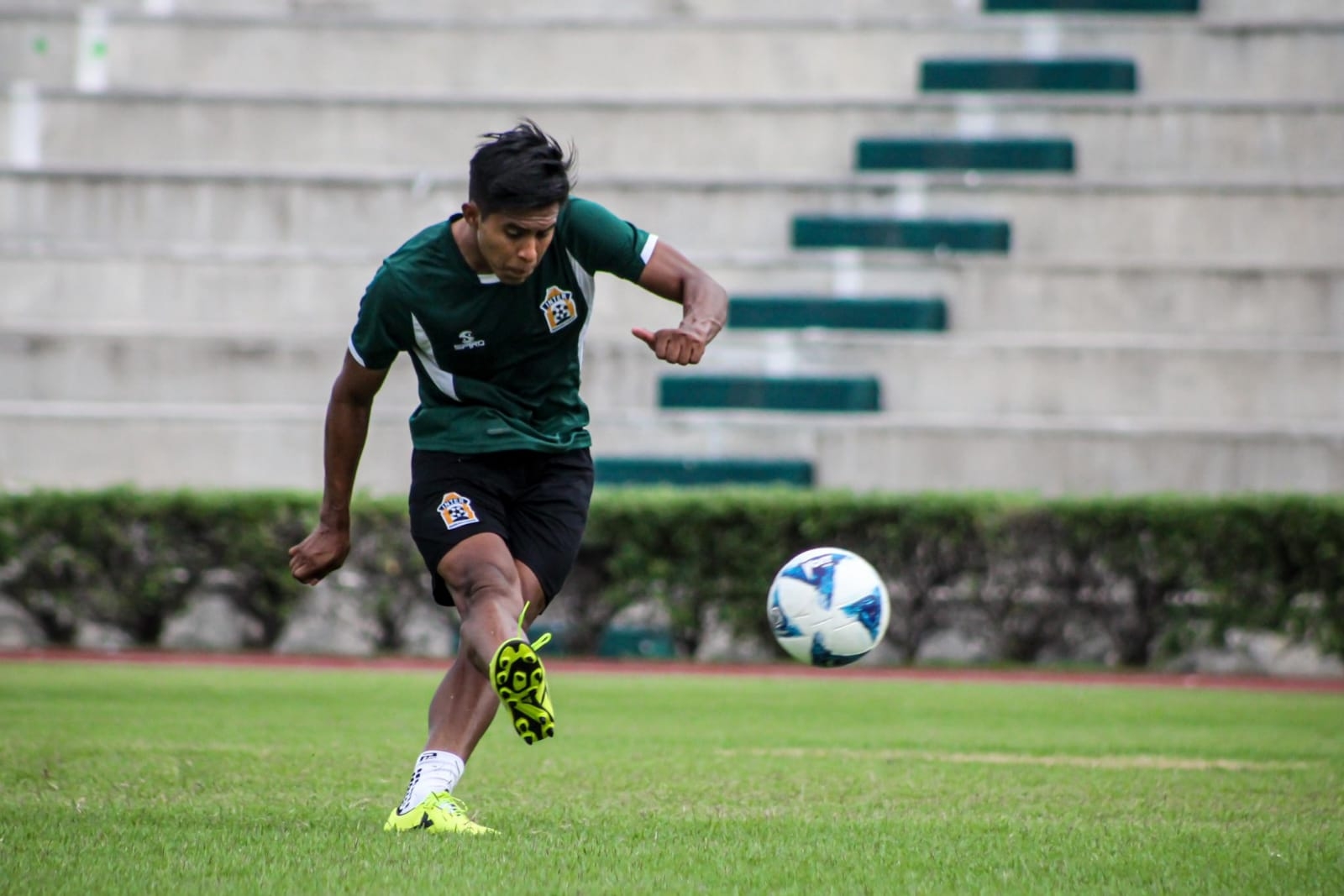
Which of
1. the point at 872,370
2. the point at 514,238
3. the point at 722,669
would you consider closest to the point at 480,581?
the point at 514,238

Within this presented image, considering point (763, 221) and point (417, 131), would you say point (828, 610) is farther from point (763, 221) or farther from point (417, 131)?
point (417, 131)

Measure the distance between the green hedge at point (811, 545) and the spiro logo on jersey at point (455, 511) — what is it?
9.31 m

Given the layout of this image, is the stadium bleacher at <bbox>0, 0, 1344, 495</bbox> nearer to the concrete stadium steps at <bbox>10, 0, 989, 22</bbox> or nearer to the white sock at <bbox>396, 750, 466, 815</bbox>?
the concrete stadium steps at <bbox>10, 0, 989, 22</bbox>

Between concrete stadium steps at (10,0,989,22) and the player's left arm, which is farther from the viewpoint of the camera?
concrete stadium steps at (10,0,989,22)

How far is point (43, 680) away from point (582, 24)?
45.5 ft

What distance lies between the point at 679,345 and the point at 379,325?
Result: 1.07 m

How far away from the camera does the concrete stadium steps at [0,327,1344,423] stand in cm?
1894

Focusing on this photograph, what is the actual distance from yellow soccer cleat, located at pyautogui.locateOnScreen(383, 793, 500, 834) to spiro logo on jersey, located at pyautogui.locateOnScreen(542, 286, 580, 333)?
5.39 ft

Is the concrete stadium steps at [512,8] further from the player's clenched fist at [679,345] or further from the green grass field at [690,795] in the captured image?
the player's clenched fist at [679,345]

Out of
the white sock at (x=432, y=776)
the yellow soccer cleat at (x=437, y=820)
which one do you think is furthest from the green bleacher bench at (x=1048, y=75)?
the yellow soccer cleat at (x=437, y=820)

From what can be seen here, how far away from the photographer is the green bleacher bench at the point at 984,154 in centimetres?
2131

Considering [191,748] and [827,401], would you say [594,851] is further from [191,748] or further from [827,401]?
[827,401]

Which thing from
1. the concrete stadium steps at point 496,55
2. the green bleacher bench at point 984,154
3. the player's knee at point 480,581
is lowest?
the player's knee at point 480,581

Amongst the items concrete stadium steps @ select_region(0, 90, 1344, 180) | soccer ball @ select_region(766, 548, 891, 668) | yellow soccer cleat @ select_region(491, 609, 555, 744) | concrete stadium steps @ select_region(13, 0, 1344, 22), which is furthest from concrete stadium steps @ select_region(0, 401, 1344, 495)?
yellow soccer cleat @ select_region(491, 609, 555, 744)
